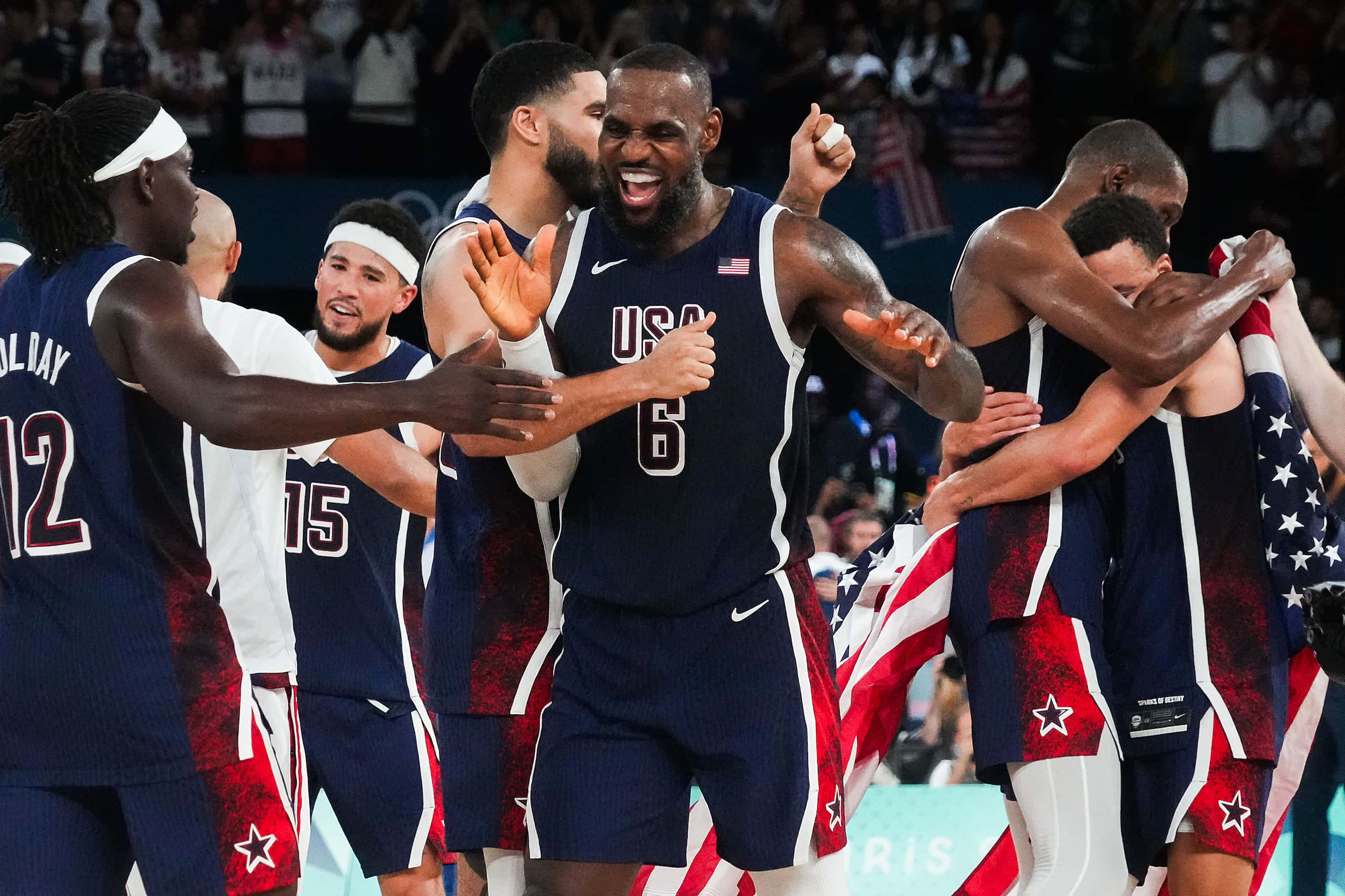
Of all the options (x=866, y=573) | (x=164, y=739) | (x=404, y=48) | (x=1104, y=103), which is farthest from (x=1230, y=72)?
(x=164, y=739)

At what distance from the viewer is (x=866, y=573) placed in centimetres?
514

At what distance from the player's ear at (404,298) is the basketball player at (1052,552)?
206 cm

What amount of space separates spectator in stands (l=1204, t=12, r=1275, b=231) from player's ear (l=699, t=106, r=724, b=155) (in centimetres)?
1114

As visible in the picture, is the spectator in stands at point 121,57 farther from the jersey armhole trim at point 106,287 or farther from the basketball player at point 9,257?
the jersey armhole trim at point 106,287

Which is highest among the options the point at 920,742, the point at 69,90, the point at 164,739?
the point at 69,90

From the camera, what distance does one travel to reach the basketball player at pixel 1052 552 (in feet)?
13.9

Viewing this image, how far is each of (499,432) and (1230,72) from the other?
12.5 metres

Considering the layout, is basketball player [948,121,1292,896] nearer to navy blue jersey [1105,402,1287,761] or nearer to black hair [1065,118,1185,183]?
navy blue jersey [1105,402,1287,761]

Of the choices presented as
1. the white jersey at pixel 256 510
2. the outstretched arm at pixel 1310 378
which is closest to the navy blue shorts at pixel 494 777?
the white jersey at pixel 256 510

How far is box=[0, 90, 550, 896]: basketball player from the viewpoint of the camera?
328 cm

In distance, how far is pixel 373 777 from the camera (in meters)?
5.17

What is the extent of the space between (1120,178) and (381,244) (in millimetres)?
2485

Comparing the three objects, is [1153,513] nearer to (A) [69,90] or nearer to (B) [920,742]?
(B) [920,742]

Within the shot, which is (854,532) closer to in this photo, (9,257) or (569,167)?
(9,257)
